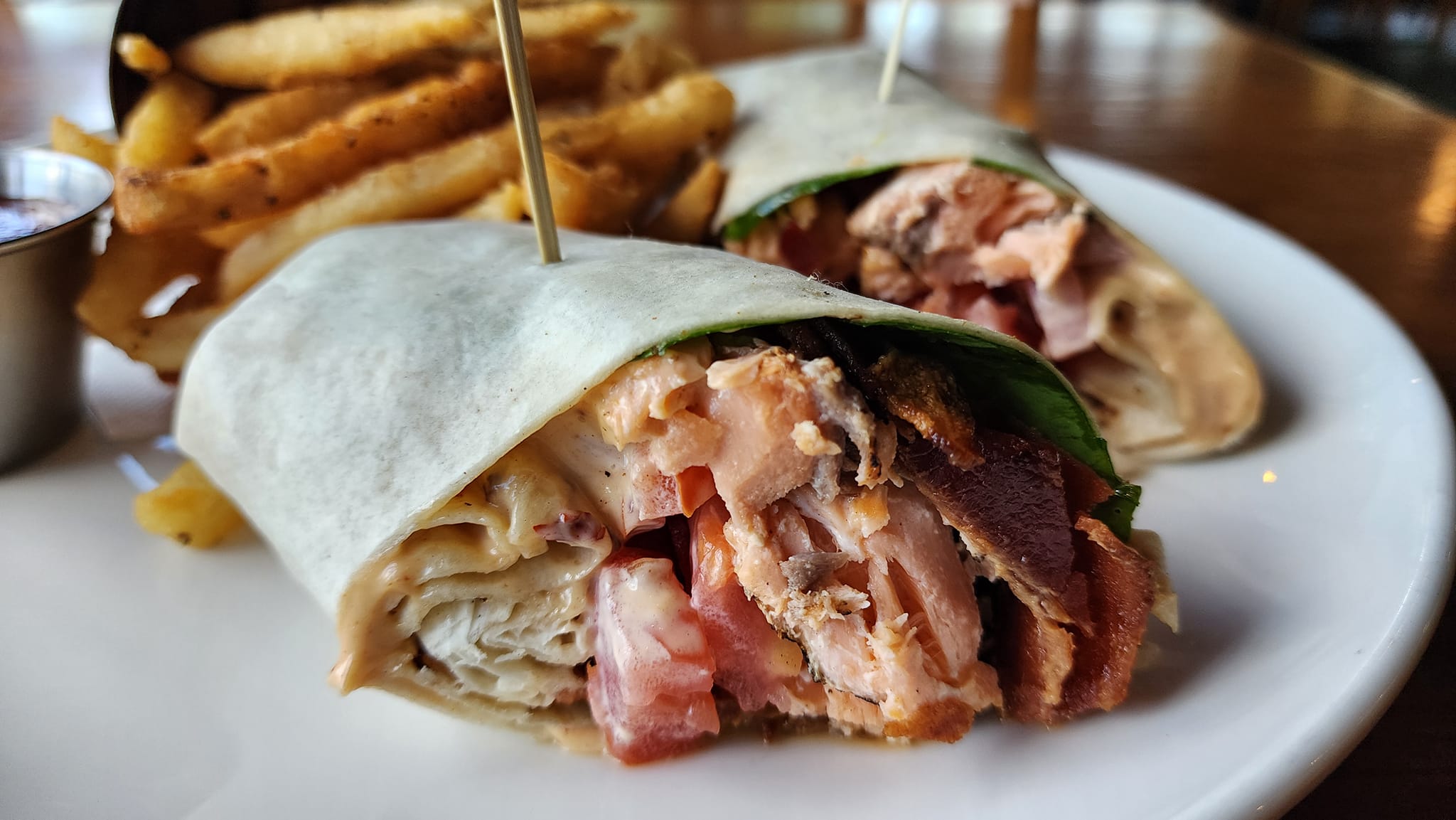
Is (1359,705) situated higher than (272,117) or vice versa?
(272,117)

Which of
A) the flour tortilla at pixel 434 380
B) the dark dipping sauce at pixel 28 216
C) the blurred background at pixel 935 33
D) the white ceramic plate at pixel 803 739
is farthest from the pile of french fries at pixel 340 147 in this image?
the blurred background at pixel 935 33

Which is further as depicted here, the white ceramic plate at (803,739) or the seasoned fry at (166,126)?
the seasoned fry at (166,126)

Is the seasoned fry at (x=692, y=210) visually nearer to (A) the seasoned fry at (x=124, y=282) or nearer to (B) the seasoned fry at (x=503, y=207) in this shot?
(B) the seasoned fry at (x=503, y=207)

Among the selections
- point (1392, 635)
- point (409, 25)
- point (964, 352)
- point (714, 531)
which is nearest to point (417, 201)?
point (409, 25)

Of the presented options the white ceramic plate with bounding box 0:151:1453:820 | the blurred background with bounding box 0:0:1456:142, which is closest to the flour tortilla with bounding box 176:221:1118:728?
the white ceramic plate with bounding box 0:151:1453:820

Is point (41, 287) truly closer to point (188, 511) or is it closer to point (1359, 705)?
point (188, 511)

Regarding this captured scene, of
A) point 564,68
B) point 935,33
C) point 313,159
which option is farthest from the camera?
point 935,33

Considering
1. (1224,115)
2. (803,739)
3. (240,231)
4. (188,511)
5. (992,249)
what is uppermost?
(240,231)

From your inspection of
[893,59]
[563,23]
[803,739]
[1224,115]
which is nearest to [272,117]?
[563,23]
